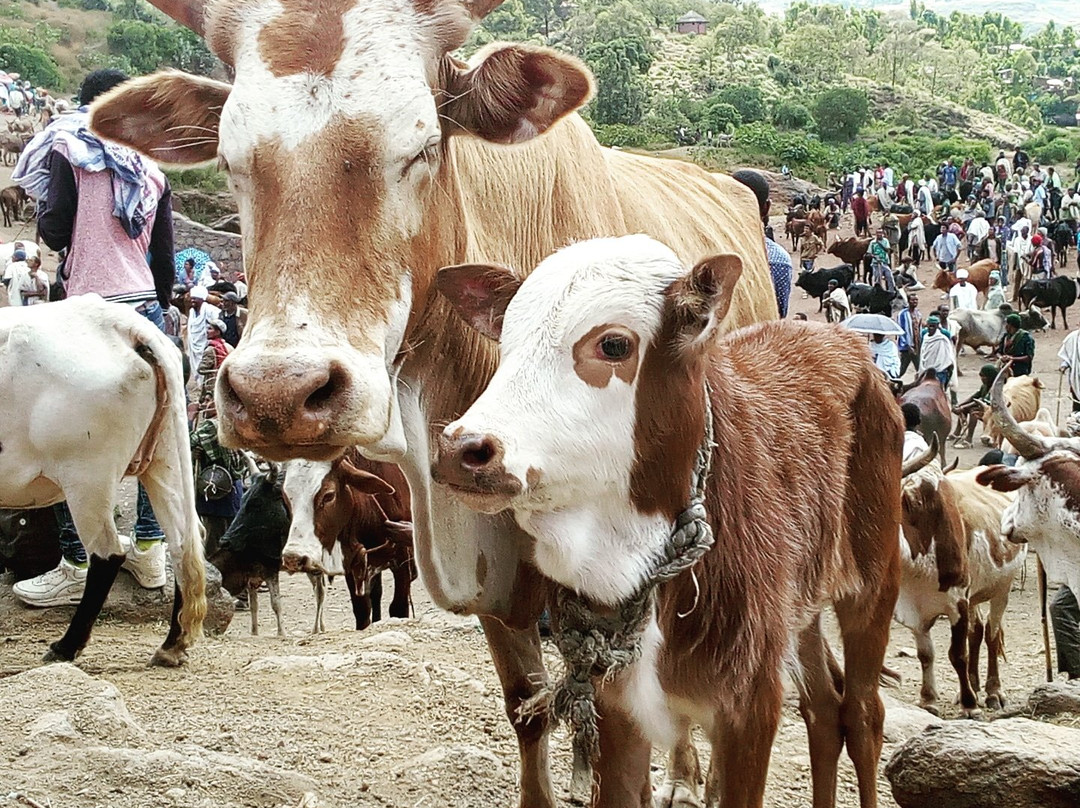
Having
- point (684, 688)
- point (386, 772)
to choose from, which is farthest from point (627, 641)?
point (386, 772)

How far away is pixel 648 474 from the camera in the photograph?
298 centimetres

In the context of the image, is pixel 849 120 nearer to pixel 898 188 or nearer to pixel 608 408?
pixel 898 188

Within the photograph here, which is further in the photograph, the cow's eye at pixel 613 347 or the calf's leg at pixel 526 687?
the calf's leg at pixel 526 687

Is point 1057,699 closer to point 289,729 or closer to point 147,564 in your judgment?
point 289,729

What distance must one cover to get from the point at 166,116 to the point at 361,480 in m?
4.63

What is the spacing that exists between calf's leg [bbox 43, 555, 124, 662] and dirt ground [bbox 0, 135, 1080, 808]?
0.12 meters

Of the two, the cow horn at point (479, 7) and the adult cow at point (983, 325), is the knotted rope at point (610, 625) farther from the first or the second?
the adult cow at point (983, 325)

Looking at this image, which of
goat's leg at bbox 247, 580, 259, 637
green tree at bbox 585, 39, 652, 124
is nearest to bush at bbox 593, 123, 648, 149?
green tree at bbox 585, 39, 652, 124

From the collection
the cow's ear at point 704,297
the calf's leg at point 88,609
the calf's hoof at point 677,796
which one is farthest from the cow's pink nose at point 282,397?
the calf's leg at point 88,609

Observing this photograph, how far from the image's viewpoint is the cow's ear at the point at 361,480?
7.85 meters

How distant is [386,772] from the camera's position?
4707 millimetres

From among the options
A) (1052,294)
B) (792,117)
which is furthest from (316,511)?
(792,117)

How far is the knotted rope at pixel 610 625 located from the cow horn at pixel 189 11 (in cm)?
168

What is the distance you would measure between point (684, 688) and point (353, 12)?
1.92 meters
